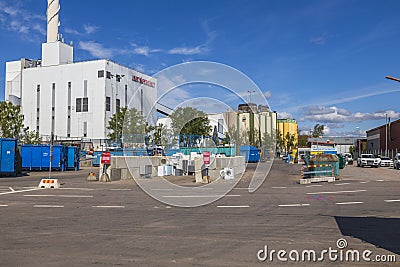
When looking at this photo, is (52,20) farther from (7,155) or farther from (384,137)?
(384,137)

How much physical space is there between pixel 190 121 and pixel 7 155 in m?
13.7

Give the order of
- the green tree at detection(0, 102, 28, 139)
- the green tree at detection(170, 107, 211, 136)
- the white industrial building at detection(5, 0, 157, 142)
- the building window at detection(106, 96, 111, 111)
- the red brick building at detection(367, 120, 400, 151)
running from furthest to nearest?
the white industrial building at detection(5, 0, 157, 142)
the building window at detection(106, 96, 111, 111)
the red brick building at detection(367, 120, 400, 151)
the green tree at detection(0, 102, 28, 139)
the green tree at detection(170, 107, 211, 136)

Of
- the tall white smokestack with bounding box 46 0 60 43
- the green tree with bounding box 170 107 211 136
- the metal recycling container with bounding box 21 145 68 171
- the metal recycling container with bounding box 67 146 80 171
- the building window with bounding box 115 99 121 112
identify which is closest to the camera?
the green tree with bounding box 170 107 211 136

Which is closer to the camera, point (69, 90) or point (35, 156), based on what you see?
point (35, 156)

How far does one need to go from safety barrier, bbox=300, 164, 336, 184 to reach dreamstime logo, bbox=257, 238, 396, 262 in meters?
19.0

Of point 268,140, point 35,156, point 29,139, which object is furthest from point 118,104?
point 268,140

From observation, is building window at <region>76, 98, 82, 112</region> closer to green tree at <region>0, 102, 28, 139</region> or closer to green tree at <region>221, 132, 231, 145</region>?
green tree at <region>0, 102, 28, 139</region>

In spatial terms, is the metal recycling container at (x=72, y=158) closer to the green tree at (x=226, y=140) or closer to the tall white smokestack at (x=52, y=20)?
the green tree at (x=226, y=140)

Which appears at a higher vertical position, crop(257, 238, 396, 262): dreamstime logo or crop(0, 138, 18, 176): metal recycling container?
crop(0, 138, 18, 176): metal recycling container

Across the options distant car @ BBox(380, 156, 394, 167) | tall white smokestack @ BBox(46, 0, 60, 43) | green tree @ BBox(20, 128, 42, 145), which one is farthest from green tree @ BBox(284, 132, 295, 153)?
green tree @ BBox(20, 128, 42, 145)

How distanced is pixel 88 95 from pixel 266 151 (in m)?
49.6

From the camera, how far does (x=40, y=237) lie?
9.09m

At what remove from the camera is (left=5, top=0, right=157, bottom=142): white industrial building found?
77.1 m

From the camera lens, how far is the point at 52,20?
8194cm
